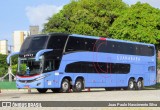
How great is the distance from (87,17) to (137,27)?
6513 millimetres

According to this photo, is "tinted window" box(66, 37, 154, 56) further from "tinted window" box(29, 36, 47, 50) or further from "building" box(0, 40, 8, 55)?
"building" box(0, 40, 8, 55)

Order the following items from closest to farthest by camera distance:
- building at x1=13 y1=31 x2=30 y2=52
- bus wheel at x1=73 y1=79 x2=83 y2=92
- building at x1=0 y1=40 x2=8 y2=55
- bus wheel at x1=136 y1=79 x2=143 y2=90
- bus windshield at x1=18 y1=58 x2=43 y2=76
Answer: bus windshield at x1=18 y1=58 x2=43 y2=76 < bus wheel at x1=73 y1=79 x2=83 y2=92 < bus wheel at x1=136 y1=79 x2=143 y2=90 < building at x1=13 y1=31 x2=30 y2=52 < building at x1=0 y1=40 x2=8 y2=55

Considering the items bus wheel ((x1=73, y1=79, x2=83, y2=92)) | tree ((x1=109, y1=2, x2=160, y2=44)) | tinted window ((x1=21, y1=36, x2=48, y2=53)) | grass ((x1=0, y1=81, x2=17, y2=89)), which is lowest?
grass ((x1=0, y1=81, x2=17, y2=89))

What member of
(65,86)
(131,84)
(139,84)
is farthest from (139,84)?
(65,86)

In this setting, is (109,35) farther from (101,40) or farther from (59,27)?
(101,40)

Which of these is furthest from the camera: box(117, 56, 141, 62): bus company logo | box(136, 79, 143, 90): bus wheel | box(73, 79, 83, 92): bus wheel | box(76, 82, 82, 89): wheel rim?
box(136, 79, 143, 90): bus wheel

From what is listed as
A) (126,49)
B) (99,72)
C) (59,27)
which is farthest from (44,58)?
(59,27)

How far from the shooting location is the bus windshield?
2929cm

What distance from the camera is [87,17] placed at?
51.6 m

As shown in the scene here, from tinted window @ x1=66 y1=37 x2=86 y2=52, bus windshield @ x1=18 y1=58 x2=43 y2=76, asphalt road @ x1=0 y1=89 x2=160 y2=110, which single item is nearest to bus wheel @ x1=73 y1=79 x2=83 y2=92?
tinted window @ x1=66 y1=37 x2=86 y2=52

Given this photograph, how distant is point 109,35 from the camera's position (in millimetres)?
51219

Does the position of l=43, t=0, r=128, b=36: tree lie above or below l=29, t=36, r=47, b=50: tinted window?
Result: above

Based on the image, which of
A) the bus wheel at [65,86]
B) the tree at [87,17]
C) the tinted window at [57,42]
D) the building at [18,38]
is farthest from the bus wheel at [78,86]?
the building at [18,38]

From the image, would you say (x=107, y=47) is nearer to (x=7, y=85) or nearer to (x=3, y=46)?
(x=7, y=85)
